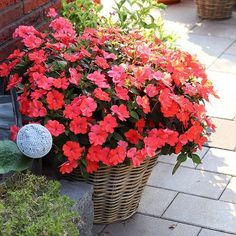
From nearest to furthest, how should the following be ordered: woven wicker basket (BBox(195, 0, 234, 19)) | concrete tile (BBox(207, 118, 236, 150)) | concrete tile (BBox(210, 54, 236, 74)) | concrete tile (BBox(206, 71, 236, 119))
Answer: concrete tile (BBox(207, 118, 236, 150)) → concrete tile (BBox(206, 71, 236, 119)) → concrete tile (BBox(210, 54, 236, 74)) → woven wicker basket (BBox(195, 0, 234, 19))

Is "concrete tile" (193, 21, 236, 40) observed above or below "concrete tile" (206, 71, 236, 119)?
below

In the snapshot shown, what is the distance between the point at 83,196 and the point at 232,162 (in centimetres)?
154

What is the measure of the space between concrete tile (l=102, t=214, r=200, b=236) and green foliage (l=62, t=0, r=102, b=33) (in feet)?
4.00

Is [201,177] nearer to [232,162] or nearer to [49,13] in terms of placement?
[232,162]

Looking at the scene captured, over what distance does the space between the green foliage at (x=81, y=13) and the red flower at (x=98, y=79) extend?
89 cm

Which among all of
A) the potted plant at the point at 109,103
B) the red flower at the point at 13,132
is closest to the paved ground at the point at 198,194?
the potted plant at the point at 109,103

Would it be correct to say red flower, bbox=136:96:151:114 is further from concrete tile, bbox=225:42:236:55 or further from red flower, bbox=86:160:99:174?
concrete tile, bbox=225:42:236:55

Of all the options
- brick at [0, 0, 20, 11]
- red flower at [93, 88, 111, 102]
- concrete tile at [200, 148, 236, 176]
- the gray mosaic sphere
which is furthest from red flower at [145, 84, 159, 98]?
concrete tile at [200, 148, 236, 176]

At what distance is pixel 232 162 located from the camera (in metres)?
4.15

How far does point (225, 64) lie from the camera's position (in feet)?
19.3

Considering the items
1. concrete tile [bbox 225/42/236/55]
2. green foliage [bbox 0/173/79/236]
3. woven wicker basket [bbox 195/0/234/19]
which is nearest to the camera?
green foliage [bbox 0/173/79/236]

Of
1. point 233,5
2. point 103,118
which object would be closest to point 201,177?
point 103,118

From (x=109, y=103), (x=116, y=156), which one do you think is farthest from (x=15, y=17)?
(x=116, y=156)

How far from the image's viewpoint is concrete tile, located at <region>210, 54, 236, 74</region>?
226 inches
